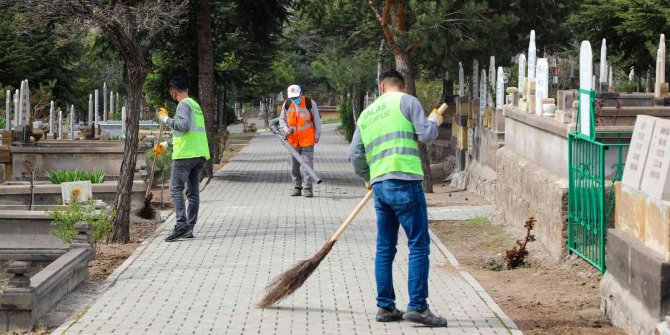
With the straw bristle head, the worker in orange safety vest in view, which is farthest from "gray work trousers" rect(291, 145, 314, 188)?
the straw bristle head

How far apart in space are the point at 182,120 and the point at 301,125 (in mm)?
5811

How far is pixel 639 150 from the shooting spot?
8.55m

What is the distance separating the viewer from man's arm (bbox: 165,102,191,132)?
44.7 feet

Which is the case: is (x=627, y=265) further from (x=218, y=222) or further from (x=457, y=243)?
(x=218, y=222)

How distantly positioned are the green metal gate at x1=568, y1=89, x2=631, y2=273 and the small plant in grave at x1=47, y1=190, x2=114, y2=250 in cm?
452

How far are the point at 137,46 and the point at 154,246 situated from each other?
90.9 inches

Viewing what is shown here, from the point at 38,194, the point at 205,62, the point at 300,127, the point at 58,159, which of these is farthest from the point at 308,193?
the point at 205,62

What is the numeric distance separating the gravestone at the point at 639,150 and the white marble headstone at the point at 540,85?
5772 millimetres

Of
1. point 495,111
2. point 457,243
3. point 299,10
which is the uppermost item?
point 299,10

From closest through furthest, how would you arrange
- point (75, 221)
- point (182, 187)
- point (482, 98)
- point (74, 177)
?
point (75, 221) → point (182, 187) → point (74, 177) → point (482, 98)

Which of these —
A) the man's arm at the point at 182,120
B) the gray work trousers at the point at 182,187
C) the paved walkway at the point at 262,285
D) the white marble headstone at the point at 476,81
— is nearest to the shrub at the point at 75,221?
the paved walkway at the point at 262,285

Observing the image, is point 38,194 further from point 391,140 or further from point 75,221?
point 391,140

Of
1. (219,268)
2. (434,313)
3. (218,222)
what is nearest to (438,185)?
(218,222)

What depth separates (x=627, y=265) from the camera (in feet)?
28.3
